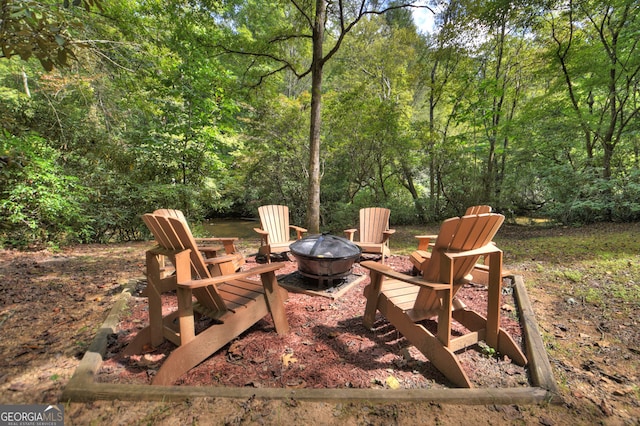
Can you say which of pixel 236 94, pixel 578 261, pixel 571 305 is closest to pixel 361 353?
pixel 571 305

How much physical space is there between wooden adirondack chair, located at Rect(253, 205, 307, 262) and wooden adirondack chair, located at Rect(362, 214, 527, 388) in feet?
6.45

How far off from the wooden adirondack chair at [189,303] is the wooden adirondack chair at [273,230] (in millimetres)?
1551

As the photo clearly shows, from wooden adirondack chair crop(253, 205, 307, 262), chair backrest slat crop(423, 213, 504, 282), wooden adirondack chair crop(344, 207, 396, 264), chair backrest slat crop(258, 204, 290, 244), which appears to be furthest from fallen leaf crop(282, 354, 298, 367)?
wooden adirondack chair crop(344, 207, 396, 264)

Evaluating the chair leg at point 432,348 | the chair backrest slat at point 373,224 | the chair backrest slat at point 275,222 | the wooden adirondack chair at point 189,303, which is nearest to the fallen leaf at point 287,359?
the wooden adirondack chair at point 189,303

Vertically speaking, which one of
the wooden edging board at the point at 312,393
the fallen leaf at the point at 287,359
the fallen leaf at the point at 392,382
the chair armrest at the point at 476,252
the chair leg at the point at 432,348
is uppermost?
the chair armrest at the point at 476,252

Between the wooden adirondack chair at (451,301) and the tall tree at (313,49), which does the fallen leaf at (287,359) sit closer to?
the wooden adirondack chair at (451,301)

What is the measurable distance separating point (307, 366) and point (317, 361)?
8 cm

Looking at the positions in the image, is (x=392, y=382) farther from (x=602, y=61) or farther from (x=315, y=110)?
(x=602, y=61)

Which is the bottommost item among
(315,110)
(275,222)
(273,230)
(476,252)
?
(273,230)

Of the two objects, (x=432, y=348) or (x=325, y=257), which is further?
(x=325, y=257)

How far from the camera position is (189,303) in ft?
5.32

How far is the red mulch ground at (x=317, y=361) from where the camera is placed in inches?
61.6

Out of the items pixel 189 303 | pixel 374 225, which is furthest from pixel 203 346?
pixel 374 225

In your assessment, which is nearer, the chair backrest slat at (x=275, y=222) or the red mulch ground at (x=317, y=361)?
the red mulch ground at (x=317, y=361)
